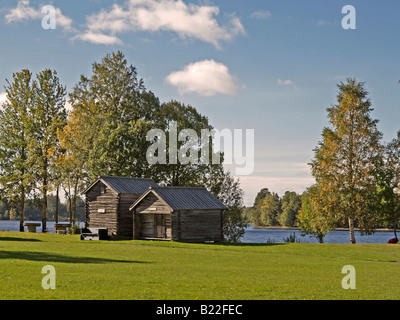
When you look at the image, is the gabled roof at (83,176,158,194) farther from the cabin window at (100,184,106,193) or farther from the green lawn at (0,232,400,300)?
the green lawn at (0,232,400,300)

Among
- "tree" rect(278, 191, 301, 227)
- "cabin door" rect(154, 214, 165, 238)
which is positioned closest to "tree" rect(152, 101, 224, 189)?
"cabin door" rect(154, 214, 165, 238)

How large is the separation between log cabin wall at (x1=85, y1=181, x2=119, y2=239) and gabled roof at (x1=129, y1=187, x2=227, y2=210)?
3.27 metres

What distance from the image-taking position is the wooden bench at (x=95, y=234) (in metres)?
52.9

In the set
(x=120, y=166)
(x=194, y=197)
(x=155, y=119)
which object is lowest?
(x=194, y=197)

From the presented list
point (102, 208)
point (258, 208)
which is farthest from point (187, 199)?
point (258, 208)

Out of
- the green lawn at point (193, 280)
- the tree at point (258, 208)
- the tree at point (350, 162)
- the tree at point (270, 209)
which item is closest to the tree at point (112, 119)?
the tree at point (350, 162)

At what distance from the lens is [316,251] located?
134 ft

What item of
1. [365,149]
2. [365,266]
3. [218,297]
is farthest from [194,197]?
[218,297]

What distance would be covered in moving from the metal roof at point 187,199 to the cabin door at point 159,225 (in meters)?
2.21

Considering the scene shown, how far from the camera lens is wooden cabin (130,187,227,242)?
4962 centimetres

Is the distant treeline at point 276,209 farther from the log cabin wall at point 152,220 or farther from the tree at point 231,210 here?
the log cabin wall at point 152,220

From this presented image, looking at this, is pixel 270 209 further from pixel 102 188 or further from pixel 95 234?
pixel 95 234
